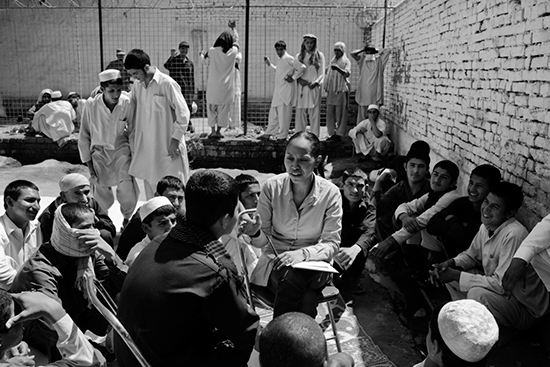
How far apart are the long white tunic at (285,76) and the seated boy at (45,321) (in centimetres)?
883

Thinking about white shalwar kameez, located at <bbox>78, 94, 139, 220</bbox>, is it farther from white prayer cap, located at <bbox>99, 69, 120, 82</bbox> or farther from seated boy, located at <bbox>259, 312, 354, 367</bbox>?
seated boy, located at <bbox>259, 312, 354, 367</bbox>

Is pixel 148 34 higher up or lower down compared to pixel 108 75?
higher up

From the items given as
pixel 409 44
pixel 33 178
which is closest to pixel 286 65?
pixel 409 44

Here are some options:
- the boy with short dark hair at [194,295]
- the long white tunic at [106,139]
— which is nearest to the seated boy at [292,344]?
the boy with short dark hair at [194,295]

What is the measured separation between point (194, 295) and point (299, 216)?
175 centimetres

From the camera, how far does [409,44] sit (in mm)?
9695

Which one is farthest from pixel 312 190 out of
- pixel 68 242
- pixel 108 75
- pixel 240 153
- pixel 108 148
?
pixel 240 153

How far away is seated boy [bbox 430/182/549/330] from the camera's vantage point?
346cm

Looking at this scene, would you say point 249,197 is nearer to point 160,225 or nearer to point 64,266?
point 160,225

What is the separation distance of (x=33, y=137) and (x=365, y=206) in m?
8.96

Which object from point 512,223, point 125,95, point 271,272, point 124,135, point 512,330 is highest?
point 125,95

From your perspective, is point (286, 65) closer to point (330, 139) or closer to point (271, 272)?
point (330, 139)

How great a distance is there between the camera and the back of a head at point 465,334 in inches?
82.0

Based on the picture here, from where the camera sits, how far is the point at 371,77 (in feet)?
36.7
